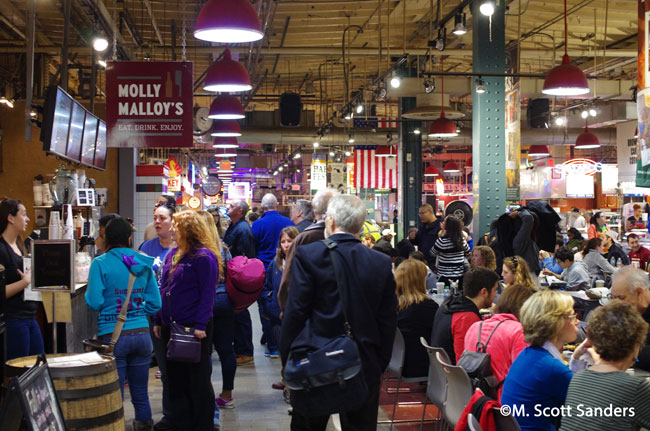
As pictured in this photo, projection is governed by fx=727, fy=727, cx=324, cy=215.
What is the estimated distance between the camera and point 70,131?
28.8ft

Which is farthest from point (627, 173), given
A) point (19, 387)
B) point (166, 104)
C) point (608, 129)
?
point (19, 387)

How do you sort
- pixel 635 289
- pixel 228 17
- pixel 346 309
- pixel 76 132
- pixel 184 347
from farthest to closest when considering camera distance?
1. pixel 76 132
2. pixel 228 17
3. pixel 184 347
4. pixel 635 289
5. pixel 346 309

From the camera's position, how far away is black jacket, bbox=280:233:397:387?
3.44 metres

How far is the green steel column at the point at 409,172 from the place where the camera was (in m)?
18.2

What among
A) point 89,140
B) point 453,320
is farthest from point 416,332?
point 89,140

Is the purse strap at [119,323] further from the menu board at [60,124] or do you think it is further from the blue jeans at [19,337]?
the menu board at [60,124]

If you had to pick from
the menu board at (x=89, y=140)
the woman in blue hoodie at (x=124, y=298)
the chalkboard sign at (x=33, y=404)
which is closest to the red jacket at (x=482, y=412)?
the chalkboard sign at (x=33, y=404)

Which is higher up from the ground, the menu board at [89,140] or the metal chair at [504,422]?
the menu board at [89,140]

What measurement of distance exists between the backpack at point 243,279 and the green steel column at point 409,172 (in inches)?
465

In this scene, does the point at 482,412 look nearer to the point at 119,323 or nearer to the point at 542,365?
the point at 542,365

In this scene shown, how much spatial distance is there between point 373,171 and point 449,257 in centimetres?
1166

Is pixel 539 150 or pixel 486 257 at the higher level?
A: pixel 539 150

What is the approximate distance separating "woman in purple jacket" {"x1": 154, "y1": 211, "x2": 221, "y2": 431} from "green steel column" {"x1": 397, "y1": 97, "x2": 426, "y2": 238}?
13.1 m

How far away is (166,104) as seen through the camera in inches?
335
